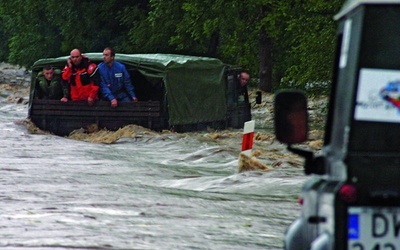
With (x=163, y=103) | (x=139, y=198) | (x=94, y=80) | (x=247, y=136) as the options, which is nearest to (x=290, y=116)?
(x=139, y=198)

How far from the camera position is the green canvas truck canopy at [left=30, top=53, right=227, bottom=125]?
97.5 feet

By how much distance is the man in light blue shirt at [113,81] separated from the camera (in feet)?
92.7

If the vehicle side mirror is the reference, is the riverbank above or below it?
below

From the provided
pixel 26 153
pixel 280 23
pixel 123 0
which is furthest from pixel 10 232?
pixel 123 0

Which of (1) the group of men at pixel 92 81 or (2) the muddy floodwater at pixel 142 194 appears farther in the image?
(1) the group of men at pixel 92 81

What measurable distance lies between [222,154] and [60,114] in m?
6.25

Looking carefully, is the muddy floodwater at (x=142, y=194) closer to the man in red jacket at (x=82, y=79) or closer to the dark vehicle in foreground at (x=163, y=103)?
the dark vehicle in foreground at (x=163, y=103)

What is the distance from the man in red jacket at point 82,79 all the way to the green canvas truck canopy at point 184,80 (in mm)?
1044

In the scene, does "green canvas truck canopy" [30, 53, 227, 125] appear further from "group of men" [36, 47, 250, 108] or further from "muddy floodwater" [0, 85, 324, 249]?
"muddy floodwater" [0, 85, 324, 249]

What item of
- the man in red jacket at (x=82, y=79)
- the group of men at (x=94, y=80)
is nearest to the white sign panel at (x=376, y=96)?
the group of men at (x=94, y=80)

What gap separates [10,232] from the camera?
1160cm

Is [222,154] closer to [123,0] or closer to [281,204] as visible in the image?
[281,204]

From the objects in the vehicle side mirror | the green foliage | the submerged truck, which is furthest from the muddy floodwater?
the green foliage

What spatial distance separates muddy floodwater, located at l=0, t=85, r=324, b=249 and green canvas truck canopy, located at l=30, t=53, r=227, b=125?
75.0 inches
